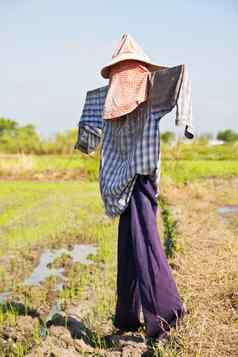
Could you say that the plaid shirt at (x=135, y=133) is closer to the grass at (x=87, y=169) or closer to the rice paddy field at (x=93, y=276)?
the rice paddy field at (x=93, y=276)

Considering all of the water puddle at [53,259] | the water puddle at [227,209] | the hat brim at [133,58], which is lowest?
the water puddle at [227,209]

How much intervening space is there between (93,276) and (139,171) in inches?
89.5

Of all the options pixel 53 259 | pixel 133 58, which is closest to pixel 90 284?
pixel 53 259

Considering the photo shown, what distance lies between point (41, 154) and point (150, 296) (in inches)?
927

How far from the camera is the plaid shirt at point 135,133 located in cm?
274

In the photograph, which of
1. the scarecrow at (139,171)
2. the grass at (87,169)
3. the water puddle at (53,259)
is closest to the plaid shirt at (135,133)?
the scarecrow at (139,171)

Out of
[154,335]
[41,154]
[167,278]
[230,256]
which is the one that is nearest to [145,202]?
[167,278]

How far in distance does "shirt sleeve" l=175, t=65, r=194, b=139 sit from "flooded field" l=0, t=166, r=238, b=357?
1.06m

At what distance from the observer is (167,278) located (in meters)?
2.88

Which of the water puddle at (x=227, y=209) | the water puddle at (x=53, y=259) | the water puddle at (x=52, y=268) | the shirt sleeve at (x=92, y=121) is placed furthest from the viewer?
the water puddle at (x=227, y=209)

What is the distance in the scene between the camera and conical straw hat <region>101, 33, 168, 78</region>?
2916 millimetres

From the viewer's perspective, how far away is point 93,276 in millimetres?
4887

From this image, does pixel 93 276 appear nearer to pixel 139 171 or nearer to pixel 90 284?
pixel 90 284

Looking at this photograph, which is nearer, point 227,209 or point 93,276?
point 93,276
